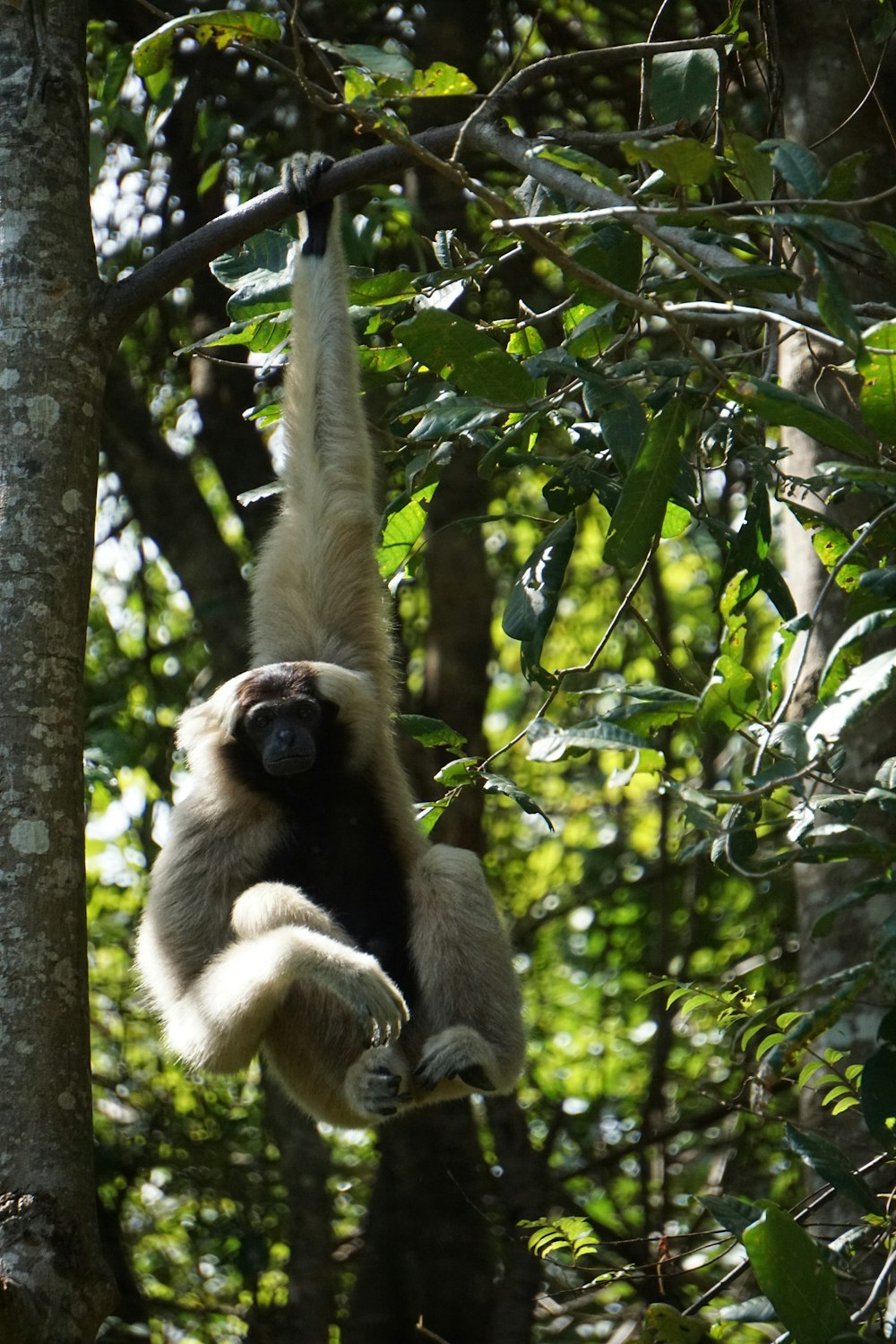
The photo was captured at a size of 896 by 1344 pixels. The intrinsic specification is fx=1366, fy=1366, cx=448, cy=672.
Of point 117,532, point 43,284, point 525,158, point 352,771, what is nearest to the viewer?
point 525,158

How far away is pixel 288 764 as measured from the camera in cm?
433

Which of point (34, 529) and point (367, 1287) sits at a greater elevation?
point (34, 529)

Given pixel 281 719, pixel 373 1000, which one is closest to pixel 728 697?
pixel 373 1000

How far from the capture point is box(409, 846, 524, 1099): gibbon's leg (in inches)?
167

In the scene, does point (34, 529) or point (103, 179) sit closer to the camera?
point (34, 529)

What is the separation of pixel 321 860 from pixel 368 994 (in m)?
0.87

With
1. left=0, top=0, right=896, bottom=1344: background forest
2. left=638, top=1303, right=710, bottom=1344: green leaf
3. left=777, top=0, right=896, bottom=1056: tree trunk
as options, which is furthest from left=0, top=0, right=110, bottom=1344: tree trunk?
left=777, top=0, right=896, bottom=1056: tree trunk

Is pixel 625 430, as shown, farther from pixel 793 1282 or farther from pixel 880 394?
pixel 793 1282

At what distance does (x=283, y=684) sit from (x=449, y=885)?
0.84 meters

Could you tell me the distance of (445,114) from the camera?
7.29 meters

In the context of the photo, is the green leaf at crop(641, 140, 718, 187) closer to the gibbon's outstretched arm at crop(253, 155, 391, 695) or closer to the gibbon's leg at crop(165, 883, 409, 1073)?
the gibbon's outstretched arm at crop(253, 155, 391, 695)

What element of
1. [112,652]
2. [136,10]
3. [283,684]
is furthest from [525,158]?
[112,652]

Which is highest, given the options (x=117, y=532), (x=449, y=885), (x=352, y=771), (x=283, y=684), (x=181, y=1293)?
(x=117, y=532)

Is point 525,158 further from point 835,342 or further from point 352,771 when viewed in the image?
point 352,771
